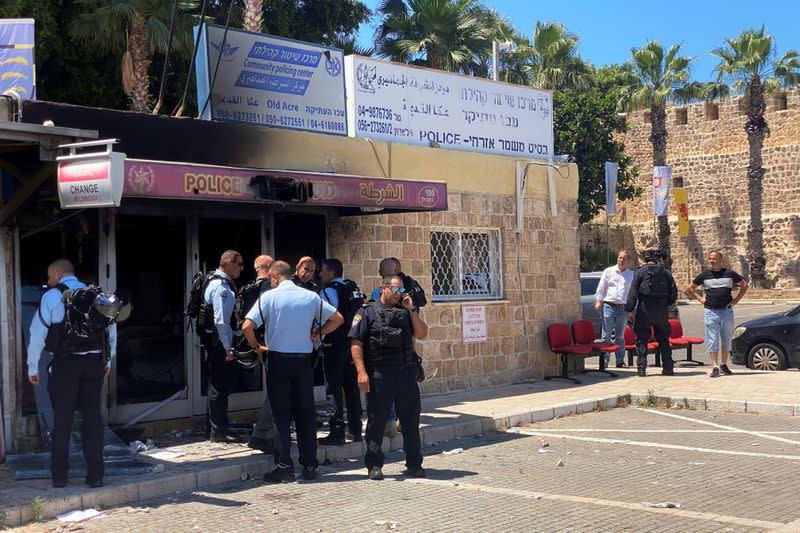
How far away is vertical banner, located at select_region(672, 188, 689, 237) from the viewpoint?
4203 cm

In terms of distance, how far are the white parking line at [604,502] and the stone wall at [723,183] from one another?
110 ft

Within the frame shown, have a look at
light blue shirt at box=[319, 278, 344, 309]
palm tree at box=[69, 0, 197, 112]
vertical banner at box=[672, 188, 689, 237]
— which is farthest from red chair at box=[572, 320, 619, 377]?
vertical banner at box=[672, 188, 689, 237]

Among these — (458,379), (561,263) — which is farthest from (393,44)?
(458,379)

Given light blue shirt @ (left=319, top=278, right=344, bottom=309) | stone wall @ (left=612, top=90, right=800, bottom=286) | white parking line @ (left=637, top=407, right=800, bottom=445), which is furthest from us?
stone wall @ (left=612, top=90, right=800, bottom=286)

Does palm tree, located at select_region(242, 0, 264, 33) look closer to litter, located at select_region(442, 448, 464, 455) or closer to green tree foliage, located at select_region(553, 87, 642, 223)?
litter, located at select_region(442, 448, 464, 455)

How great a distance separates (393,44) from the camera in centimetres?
2938

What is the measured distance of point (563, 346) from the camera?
14.1 m

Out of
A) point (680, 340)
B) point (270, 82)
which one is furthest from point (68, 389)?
point (680, 340)

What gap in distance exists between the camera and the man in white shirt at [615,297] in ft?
49.0

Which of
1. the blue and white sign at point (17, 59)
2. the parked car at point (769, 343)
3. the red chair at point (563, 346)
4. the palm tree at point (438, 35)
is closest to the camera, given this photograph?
the blue and white sign at point (17, 59)

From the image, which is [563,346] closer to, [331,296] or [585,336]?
[585,336]

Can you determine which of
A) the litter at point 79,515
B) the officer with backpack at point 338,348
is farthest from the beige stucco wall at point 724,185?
the litter at point 79,515

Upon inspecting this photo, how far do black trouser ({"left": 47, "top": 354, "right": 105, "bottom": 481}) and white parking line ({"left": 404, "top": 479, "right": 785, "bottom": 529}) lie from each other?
256 cm

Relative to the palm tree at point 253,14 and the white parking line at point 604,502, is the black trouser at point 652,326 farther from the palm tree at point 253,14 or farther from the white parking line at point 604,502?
the palm tree at point 253,14
